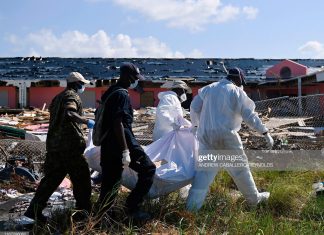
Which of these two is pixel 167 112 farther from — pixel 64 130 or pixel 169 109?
pixel 64 130

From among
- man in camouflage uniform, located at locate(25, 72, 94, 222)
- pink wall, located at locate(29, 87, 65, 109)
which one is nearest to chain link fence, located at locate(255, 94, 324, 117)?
man in camouflage uniform, located at locate(25, 72, 94, 222)

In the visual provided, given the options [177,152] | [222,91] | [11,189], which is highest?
[222,91]

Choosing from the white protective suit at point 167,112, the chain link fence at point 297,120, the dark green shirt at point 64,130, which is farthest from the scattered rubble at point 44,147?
the white protective suit at point 167,112

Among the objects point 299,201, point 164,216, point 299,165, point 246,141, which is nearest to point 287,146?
point 246,141

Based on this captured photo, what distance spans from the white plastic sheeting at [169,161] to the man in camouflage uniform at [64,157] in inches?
25.9

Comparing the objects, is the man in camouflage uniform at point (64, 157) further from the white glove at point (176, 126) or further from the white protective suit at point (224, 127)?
the white glove at point (176, 126)

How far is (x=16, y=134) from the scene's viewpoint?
443 inches

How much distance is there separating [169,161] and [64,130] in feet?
4.97

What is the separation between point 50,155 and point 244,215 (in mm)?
2129

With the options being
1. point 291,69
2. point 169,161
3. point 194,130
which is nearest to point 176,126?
point 194,130

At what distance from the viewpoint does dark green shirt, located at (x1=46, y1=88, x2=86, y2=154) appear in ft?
16.6

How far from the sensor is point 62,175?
17.0 feet

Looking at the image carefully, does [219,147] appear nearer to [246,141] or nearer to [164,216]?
[164,216]

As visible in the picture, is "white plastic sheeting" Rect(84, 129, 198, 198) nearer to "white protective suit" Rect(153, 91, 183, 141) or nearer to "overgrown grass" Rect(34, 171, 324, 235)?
"overgrown grass" Rect(34, 171, 324, 235)
